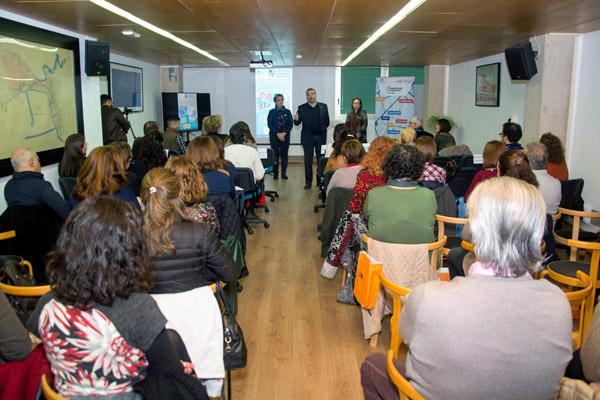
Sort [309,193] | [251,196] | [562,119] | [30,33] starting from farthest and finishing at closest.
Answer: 1. [309,193]
2. [562,119]
3. [251,196]
4. [30,33]

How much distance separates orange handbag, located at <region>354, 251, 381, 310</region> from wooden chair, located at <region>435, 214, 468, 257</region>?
3.45 feet

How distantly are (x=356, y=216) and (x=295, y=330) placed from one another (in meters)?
0.99

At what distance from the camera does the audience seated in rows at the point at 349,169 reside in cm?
500

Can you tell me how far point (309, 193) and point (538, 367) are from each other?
794 centimetres

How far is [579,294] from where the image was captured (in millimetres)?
2375

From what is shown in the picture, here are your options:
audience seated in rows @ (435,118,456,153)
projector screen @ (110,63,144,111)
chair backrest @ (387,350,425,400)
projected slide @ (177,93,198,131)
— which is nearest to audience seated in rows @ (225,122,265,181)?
audience seated in rows @ (435,118,456,153)

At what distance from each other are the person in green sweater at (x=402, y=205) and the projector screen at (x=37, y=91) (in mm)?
3833

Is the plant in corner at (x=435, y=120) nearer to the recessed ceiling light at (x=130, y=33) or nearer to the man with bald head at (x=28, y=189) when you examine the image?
the recessed ceiling light at (x=130, y=33)

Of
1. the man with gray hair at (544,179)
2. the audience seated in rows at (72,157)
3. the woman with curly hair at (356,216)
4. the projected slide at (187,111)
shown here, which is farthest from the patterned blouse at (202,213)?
the projected slide at (187,111)

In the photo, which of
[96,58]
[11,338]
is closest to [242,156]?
[96,58]

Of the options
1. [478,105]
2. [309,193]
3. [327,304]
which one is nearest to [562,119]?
[478,105]

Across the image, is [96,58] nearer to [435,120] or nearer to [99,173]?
[99,173]

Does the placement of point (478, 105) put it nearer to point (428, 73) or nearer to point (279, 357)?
point (428, 73)

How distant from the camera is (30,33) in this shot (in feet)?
19.1
